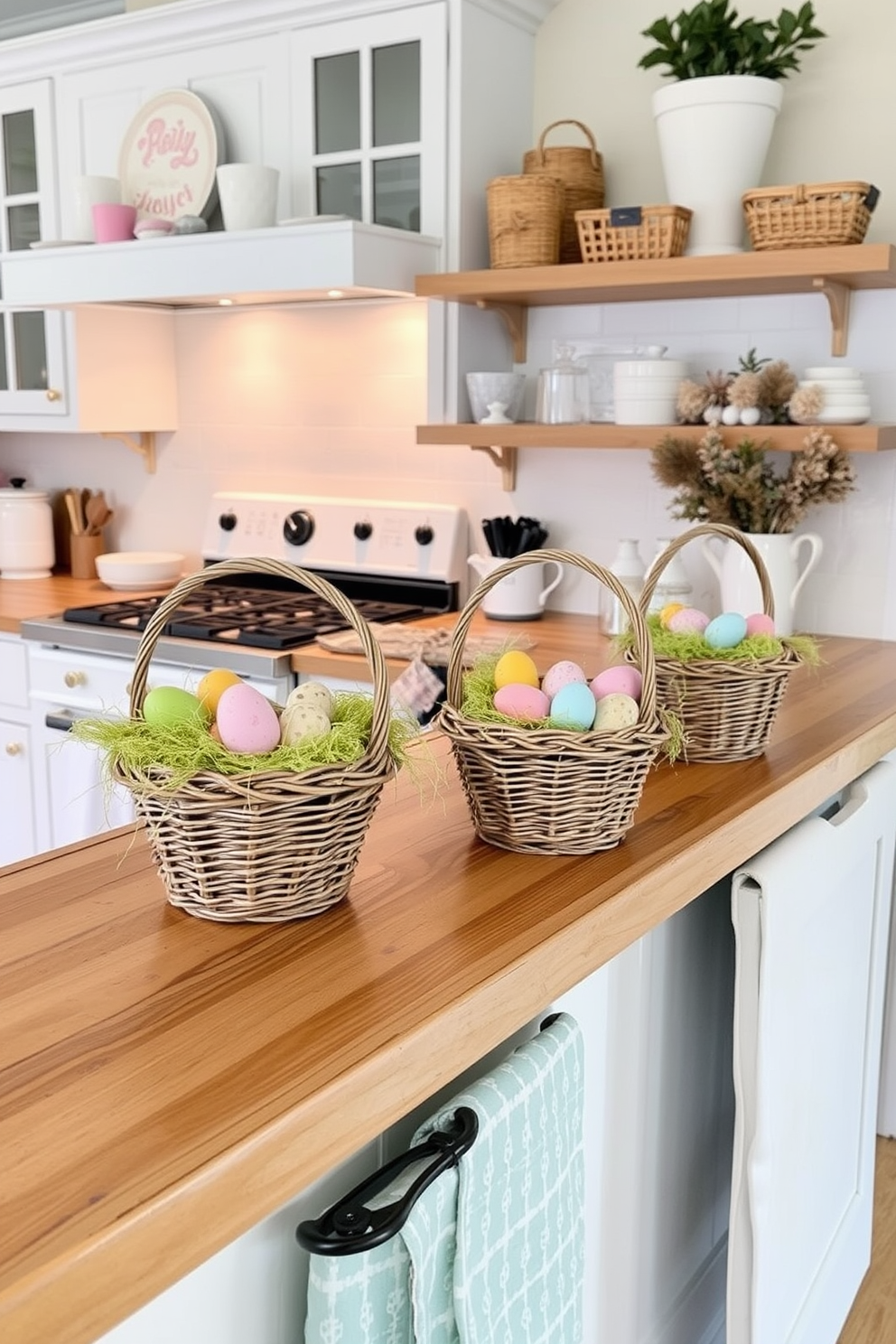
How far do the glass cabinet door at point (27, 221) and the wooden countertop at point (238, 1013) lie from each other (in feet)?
7.71

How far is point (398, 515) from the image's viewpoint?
128 inches

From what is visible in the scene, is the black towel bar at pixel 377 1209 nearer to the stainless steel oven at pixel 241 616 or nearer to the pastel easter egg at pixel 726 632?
the pastel easter egg at pixel 726 632

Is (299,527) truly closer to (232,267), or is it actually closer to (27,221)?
(232,267)

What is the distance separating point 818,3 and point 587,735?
2.04 meters

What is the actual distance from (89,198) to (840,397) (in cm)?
181

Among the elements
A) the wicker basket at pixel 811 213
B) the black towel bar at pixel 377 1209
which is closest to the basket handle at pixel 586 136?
the wicker basket at pixel 811 213

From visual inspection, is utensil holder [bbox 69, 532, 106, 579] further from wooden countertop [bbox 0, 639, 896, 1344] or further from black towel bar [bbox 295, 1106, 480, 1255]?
black towel bar [bbox 295, 1106, 480, 1255]

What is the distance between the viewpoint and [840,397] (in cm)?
253

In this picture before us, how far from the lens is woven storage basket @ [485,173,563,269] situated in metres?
2.75

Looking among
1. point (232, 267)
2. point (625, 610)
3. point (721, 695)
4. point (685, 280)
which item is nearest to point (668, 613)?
point (721, 695)

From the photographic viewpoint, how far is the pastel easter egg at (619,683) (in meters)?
1.38

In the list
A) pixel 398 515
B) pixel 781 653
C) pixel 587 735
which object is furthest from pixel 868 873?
pixel 398 515

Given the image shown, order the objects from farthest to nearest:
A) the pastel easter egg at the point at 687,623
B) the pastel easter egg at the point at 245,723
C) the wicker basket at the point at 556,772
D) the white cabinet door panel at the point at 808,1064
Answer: the pastel easter egg at the point at 687,623 < the white cabinet door panel at the point at 808,1064 < the wicker basket at the point at 556,772 < the pastel easter egg at the point at 245,723

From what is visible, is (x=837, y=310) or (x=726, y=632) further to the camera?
(x=837, y=310)
